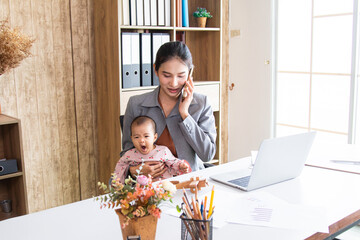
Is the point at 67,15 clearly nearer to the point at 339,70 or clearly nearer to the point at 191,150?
the point at 191,150

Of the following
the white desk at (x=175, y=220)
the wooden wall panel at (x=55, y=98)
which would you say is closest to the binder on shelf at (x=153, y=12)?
the wooden wall panel at (x=55, y=98)

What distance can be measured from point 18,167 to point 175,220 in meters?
1.56

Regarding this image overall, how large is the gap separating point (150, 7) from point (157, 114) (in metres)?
1.08

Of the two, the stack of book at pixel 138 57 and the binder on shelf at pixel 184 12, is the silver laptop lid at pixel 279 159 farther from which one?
the binder on shelf at pixel 184 12

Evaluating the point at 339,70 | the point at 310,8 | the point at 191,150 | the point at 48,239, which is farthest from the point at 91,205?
the point at 310,8

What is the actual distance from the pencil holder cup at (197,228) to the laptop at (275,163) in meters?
0.50

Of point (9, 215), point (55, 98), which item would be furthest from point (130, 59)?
point (9, 215)

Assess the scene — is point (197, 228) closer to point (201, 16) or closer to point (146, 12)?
point (146, 12)

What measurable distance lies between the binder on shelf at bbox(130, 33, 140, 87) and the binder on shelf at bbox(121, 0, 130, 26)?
3.9 inches

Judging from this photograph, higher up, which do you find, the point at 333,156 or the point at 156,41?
the point at 156,41

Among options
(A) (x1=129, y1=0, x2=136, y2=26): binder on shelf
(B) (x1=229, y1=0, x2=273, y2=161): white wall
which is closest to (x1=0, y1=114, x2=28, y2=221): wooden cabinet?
(A) (x1=129, y1=0, x2=136, y2=26): binder on shelf

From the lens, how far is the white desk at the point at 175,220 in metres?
1.24

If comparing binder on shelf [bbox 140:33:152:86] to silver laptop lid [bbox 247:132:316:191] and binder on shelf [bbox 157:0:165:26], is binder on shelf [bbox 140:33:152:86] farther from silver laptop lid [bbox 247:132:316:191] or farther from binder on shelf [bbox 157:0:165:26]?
silver laptop lid [bbox 247:132:316:191]

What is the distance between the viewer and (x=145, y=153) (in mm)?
2107
